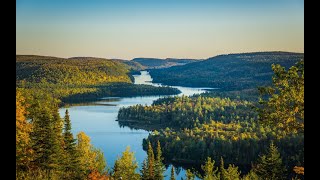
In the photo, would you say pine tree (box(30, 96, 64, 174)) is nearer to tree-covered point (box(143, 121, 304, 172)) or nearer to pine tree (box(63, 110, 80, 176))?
pine tree (box(63, 110, 80, 176))

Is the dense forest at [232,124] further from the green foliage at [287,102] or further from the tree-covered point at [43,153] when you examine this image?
the tree-covered point at [43,153]

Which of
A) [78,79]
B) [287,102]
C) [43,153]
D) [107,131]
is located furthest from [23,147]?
[78,79]

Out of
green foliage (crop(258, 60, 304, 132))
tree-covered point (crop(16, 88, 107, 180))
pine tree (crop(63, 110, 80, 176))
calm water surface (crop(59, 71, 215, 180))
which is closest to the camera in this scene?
green foliage (crop(258, 60, 304, 132))

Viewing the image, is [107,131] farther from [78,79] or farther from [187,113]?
[78,79]

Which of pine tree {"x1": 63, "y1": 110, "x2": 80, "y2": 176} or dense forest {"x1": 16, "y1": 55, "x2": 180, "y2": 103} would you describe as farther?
dense forest {"x1": 16, "y1": 55, "x2": 180, "y2": 103}

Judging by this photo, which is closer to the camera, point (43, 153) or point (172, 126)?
point (43, 153)

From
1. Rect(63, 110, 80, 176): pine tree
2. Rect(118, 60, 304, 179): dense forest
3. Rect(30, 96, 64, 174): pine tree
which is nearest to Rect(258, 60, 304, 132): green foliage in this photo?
Rect(118, 60, 304, 179): dense forest
